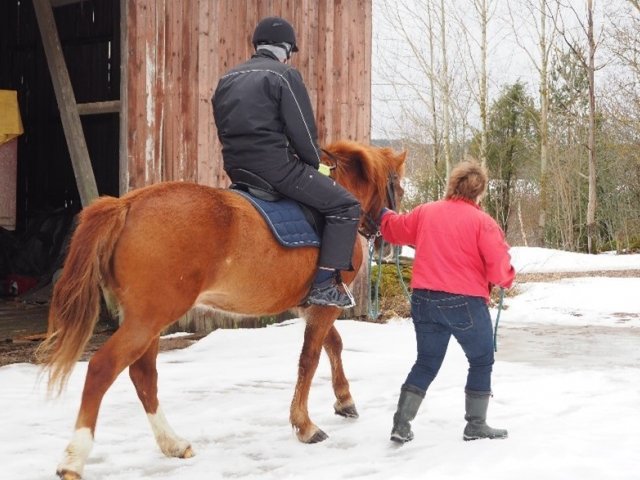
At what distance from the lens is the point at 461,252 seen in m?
4.29

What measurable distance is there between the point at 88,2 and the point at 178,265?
9.94m

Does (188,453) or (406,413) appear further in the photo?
(406,413)

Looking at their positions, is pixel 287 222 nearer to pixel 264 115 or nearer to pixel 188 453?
pixel 264 115

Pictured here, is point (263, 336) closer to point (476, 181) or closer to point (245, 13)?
point (245, 13)

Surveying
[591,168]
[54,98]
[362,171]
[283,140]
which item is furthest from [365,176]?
[591,168]

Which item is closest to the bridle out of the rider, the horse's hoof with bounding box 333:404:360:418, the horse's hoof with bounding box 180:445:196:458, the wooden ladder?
the rider

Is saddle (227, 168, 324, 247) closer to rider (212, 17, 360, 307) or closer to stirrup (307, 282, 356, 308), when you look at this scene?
rider (212, 17, 360, 307)

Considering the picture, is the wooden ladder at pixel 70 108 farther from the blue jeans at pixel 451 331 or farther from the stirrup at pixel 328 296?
the blue jeans at pixel 451 331

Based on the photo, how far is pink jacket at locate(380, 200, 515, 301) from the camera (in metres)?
4.22

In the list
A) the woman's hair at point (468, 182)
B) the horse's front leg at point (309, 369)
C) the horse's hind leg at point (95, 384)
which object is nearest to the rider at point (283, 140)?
the horse's front leg at point (309, 369)

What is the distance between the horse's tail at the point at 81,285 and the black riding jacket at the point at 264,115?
32.4 inches

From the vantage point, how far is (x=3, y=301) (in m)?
10.7

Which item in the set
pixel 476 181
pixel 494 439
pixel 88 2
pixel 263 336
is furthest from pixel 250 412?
pixel 88 2

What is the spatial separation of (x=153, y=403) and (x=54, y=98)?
968 cm
